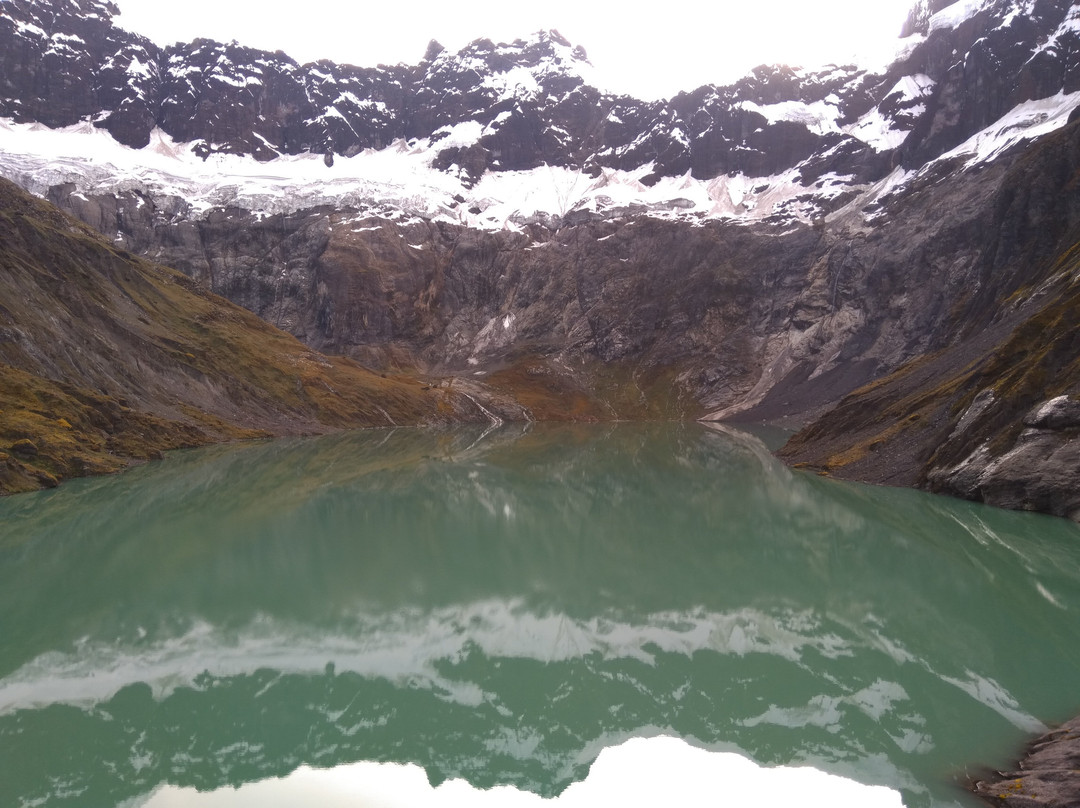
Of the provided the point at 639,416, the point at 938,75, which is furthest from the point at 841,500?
the point at 938,75

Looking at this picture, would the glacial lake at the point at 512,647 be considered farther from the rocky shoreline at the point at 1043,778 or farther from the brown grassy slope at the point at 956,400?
the brown grassy slope at the point at 956,400

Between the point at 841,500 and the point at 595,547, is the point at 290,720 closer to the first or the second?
the point at 595,547

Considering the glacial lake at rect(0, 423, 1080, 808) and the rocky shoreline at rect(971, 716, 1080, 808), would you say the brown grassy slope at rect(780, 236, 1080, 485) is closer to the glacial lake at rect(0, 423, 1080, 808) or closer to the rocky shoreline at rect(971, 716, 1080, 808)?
the glacial lake at rect(0, 423, 1080, 808)

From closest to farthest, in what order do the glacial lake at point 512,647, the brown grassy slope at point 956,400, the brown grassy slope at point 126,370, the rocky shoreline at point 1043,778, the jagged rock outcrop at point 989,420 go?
the rocky shoreline at point 1043,778 < the glacial lake at point 512,647 < the jagged rock outcrop at point 989,420 < the brown grassy slope at point 956,400 < the brown grassy slope at point 126,370

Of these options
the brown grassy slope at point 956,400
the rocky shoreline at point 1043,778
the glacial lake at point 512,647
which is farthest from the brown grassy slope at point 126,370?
the brown grassy slope at point 956,400

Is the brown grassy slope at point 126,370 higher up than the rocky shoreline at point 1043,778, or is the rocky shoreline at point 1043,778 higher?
the rocky shoreline at point 1043,778

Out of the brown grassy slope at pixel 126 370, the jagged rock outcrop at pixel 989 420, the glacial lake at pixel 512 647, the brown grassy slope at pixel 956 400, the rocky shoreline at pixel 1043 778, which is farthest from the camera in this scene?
the brown grassy slope at pixel 126 370

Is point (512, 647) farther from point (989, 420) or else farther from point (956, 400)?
point (956, 400)

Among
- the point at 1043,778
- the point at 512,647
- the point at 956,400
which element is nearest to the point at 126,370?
the point at 512,647
